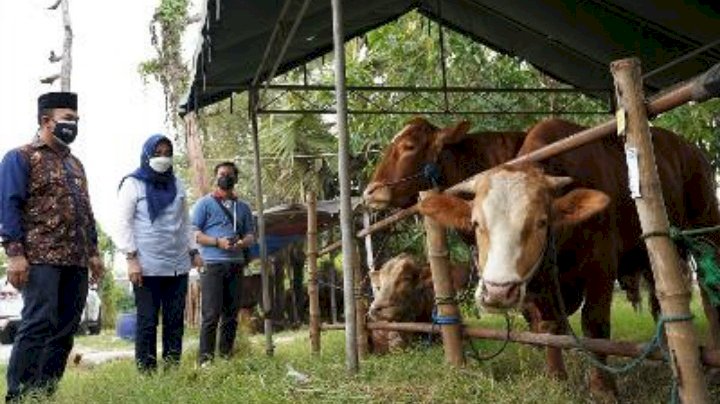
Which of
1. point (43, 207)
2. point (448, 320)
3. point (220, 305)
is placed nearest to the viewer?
point (448, 320)

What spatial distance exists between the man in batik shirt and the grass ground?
317 millimetres

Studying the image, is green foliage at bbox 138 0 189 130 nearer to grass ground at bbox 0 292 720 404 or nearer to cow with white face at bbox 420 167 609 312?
grass ground at bbox 0 292 720 404

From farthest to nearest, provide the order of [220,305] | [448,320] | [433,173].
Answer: [220,305]
[433,173]
[448,320]

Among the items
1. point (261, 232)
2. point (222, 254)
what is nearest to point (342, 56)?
point (222, 254)

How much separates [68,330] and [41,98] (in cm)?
150

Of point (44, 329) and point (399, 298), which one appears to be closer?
point (44, 329)

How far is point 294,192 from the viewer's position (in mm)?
16922

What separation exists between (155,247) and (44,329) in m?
1.37

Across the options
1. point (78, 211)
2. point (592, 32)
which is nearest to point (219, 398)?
point (78, 211)

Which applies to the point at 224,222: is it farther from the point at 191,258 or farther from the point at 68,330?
the point at 68,330

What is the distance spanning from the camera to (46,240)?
4949mm

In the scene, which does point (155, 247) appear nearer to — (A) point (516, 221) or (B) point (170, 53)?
(A) point (516, 221)

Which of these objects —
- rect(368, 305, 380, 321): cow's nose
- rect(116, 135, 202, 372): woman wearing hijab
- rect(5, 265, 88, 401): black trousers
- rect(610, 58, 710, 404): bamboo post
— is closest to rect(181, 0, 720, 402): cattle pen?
rect(368, 305, 380, 321): cow's nose

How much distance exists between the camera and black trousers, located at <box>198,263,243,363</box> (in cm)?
693
